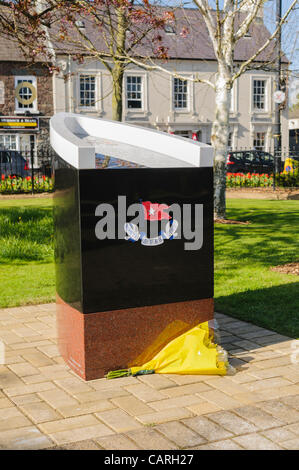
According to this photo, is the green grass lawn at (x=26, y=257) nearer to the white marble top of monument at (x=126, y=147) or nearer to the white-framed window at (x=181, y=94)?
the white marble top of monument at (x=126, y=147)

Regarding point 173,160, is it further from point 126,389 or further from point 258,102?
point 258,102

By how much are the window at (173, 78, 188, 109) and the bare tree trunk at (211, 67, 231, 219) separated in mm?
23461

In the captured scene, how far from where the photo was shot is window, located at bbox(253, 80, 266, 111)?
3828cm

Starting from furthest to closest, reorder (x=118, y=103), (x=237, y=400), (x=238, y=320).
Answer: (x=118, y=103) < (x=238, y=320) < (x=237, y=400)

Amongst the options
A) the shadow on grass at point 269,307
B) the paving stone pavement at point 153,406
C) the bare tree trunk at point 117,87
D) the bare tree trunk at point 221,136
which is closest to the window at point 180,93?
the bare tree trunk at point 117,87

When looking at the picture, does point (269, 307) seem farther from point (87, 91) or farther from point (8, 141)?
point (8, 141)

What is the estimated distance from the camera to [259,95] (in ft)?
126

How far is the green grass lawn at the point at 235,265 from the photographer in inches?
261

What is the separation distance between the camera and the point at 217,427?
12.2 feet

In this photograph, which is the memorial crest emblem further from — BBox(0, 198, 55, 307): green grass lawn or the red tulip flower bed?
the red tulip flower bed

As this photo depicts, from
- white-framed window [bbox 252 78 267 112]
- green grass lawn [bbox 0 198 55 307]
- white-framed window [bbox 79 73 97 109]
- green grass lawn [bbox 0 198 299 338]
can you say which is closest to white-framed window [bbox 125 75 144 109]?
white-framed window [bbox 79 73 97 109]

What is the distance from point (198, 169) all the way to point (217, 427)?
2016mm

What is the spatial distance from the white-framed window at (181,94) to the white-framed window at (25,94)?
8453 millimetres
